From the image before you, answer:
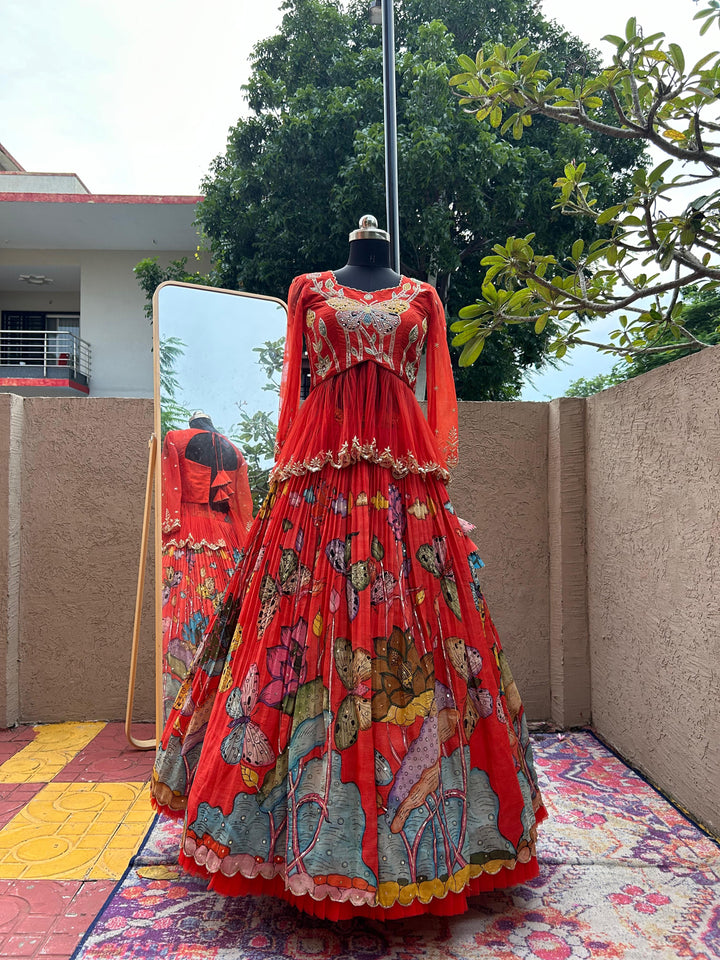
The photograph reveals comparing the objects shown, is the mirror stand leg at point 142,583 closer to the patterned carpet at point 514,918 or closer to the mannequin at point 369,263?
the patterned carpet at point 514,918

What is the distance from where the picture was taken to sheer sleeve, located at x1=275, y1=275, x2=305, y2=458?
6.79ft

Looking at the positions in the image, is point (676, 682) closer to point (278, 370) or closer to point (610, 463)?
point (610, 463)

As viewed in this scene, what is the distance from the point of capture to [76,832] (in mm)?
2361

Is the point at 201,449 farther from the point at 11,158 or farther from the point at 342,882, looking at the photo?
the point at 11,158

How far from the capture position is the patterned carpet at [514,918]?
168 centimetres

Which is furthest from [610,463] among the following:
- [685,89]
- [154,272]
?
[154,272]

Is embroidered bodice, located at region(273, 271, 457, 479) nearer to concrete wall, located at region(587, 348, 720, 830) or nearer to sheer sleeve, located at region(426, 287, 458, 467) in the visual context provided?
sheer sleeve, located at region(426, 287, 458, 467)

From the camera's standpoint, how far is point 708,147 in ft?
6.19

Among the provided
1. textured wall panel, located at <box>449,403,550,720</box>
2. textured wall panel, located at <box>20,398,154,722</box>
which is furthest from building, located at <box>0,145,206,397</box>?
textured wall panel, located at <box>449,403,550,720</box>

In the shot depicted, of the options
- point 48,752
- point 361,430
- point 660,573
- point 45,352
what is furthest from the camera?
point 45,352

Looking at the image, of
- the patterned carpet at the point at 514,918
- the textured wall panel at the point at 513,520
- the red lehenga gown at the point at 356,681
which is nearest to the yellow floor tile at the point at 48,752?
the patterned carpet at the point at 514,918

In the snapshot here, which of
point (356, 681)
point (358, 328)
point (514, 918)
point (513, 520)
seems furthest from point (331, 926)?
point (513, 520)

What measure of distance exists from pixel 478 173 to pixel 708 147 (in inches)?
309

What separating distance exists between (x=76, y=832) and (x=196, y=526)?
1.12 metres
